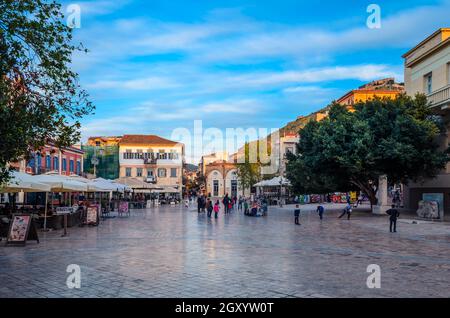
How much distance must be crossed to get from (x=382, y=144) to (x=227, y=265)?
61.7ft

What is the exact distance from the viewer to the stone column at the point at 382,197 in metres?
29.0

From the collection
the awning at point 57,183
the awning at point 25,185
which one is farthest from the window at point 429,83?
the awning at point 25,185

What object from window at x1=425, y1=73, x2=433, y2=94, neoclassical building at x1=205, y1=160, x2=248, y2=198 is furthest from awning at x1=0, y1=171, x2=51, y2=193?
neoclassical building at x1=205, y1=160, x2=248, y2=198

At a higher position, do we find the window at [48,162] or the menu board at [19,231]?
the window at [48,162]

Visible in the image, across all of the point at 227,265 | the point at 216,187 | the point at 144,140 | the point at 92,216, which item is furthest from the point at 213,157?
the point at 227,265

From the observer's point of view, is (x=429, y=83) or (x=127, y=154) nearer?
(x=429, y=83)

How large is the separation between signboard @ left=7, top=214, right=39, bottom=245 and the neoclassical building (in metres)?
84.4

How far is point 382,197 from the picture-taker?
29.6 meters

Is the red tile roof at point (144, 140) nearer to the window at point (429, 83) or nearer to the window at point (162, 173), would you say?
the window at point (162, 173)

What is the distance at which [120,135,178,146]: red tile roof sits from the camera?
249ft

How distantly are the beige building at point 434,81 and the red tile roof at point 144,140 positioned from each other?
49504 millimetres

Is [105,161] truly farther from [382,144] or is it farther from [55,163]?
[382,144]

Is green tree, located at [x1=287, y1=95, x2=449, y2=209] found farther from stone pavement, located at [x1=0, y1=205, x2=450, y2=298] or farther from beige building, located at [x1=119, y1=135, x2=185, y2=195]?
beige building, located at [x1=119, y1=135, x2=185, y2=195]
